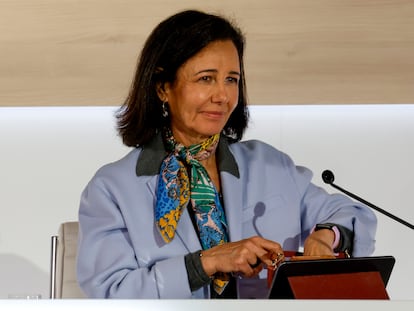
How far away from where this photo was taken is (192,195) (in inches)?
94.4

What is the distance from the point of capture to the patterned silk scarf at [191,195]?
7.59 ft

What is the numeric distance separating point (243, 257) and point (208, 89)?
0.46m

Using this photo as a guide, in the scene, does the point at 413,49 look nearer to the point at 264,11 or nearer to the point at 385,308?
the point at 264,11

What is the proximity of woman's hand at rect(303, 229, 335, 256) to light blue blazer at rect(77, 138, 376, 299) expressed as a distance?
8 centimetres

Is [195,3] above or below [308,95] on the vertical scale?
above

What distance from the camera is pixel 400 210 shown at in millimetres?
3705

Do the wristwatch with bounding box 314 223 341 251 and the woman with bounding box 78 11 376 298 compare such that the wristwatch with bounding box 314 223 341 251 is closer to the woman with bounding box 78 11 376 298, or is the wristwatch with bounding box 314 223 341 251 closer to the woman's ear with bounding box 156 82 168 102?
the woman with bounding box 78 11 376 298

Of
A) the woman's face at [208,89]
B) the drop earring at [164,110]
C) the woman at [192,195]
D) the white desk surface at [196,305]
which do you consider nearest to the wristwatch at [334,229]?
the woman at [192,195]

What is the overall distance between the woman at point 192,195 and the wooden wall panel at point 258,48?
3.50ft

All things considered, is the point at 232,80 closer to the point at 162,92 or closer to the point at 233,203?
the point at 162,92

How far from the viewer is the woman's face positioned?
2.38m

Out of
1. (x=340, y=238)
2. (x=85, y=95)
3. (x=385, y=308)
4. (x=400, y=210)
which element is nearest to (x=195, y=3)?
(x=85, y=95)

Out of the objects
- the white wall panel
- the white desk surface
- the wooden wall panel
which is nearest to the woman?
the white desk surface

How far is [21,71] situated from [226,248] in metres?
1.74
